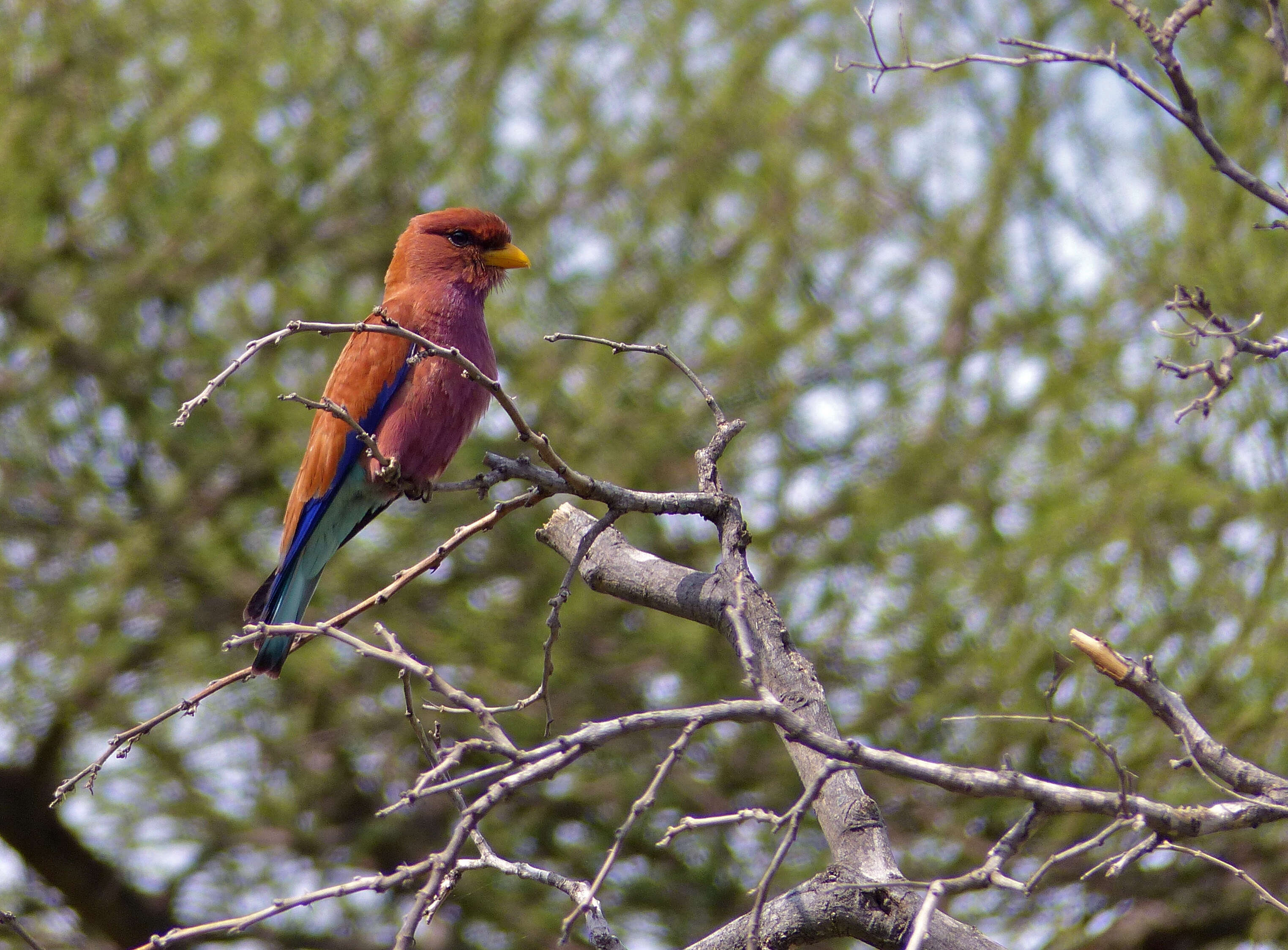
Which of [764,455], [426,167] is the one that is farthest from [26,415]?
[764,455]

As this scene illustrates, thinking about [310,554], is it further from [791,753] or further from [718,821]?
[718,821]

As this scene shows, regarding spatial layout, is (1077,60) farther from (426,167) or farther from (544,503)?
(426,167)

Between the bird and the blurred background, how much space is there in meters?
1.44

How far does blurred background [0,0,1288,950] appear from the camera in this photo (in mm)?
5848

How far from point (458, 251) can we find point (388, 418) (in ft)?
2.67

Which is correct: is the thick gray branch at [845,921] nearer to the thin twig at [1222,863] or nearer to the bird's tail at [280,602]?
the thin twig at [1222,863]

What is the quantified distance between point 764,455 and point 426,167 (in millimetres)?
2320

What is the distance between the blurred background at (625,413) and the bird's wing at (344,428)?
5.04 ft

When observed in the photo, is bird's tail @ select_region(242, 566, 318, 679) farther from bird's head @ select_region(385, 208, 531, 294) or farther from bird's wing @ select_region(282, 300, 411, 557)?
bird's head @ select_region(385, 208, 531, 294)

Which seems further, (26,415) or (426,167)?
(426,167)

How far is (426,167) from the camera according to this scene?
253 inches

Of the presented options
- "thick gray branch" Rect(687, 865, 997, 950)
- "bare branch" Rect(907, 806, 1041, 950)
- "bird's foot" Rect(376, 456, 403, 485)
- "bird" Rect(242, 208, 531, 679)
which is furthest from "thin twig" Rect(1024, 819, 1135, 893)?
"bird" Rect(242, 208, 531, 679)

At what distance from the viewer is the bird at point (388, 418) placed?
4031 mm

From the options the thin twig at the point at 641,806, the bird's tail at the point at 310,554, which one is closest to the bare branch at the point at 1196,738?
the thin twig at the point at 641,806
